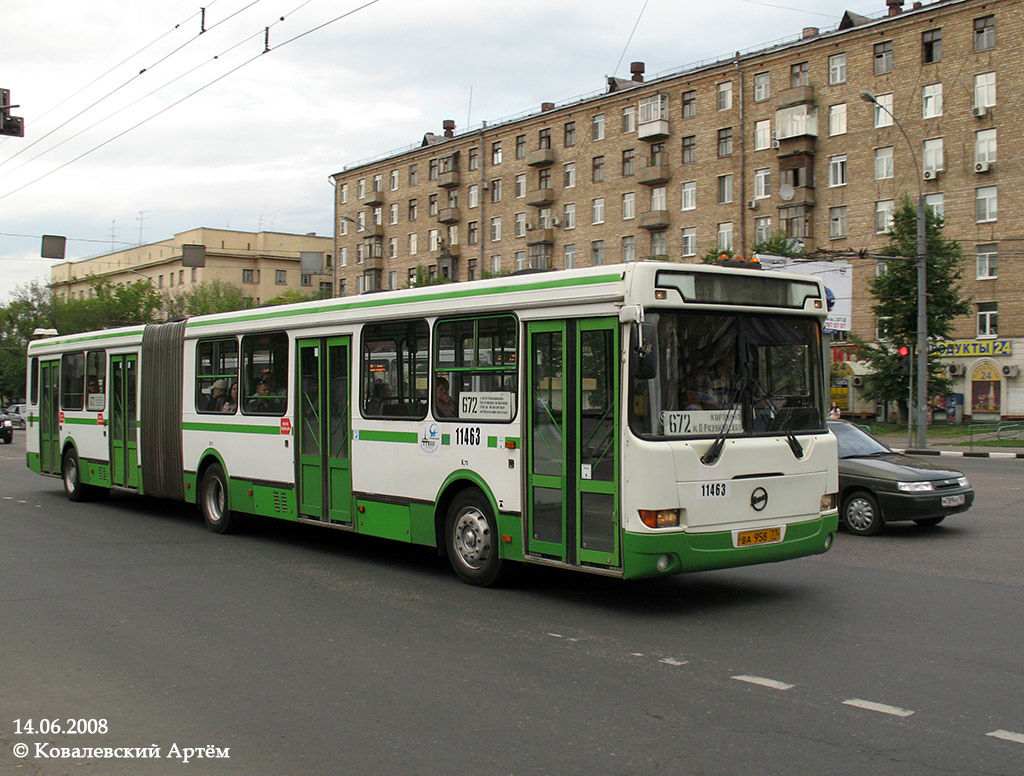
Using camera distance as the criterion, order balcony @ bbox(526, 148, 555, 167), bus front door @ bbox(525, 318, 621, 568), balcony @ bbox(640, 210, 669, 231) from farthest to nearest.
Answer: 1. balcony @ bbox(526, 148, 555, 167)
2. balcony @ bbox(640, 210, 669, 231)
3. bus front door @ bbox(525, 318, 621, 568)

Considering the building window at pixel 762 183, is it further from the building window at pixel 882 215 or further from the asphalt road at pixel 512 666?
the asphalt road at pixel 512 666

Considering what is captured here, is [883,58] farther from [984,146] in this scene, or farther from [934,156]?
[984,146]

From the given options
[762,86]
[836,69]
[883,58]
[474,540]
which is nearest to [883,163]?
[883,58]

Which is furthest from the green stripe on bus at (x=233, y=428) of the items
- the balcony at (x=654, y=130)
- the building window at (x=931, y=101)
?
the balcony at (x=654, y=130)

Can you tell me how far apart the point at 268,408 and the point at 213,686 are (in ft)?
21.1

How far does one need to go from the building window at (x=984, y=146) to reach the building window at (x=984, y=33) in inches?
142

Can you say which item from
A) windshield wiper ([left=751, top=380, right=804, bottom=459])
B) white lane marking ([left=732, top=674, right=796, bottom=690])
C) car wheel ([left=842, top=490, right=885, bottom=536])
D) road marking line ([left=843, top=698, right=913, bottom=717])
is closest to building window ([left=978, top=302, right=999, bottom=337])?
car wheel ([left=842, top=490, right=885, bottom=536])

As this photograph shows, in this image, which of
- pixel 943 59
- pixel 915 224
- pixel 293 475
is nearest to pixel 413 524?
pixel 293 475

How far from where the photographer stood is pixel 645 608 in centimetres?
848

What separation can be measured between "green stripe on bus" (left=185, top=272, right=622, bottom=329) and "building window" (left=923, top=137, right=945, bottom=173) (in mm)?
41594

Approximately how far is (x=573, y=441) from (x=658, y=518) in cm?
101

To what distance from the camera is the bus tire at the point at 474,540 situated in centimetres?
916

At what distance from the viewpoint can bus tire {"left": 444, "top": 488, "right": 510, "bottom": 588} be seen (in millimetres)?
9164

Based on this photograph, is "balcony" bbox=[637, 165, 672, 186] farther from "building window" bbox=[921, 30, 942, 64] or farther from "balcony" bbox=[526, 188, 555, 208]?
"building window" bbox=[921, 30, 942, 64]
